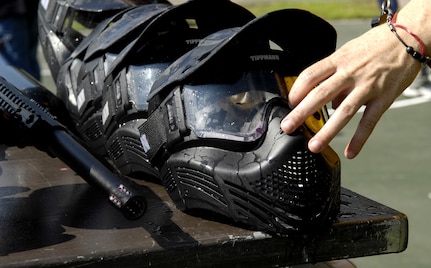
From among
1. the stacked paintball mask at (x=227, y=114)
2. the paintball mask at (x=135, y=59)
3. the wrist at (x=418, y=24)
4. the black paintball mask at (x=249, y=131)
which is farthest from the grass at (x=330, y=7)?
the wrist at (x=418, y=24)

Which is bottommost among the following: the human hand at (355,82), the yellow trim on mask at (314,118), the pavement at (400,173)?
the pavement at (400,173)

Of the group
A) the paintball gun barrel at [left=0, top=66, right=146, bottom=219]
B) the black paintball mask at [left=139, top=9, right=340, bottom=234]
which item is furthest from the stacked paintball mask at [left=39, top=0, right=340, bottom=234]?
the paintball gun barrel at [left=0, top=66, right=146, bottom=219]

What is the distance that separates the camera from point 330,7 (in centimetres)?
1506

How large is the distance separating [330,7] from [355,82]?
13.8 metres

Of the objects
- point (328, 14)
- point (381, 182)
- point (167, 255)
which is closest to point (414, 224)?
point (381, 182)

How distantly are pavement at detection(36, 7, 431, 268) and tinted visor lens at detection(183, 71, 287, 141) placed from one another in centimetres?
229

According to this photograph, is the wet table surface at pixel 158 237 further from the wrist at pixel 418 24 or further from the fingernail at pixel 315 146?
the wrist at pixel 418 24

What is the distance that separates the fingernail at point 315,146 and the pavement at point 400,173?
2.38 meters

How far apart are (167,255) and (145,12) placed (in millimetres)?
905

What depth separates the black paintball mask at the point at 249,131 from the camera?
162 cm

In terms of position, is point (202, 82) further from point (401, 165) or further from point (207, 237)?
point (401, 165)

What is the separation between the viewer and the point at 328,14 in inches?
548

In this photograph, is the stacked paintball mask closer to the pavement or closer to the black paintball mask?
the black paintball mask

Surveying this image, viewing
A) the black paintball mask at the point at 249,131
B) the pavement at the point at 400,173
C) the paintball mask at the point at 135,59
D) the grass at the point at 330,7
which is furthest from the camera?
the grass at the point at 330,7
